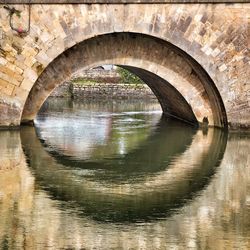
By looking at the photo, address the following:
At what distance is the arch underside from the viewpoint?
1975 cm

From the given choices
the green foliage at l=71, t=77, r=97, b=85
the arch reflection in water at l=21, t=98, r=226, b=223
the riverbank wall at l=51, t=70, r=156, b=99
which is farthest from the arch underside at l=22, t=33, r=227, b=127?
the green foliage at l=71, t=77, r=97, b=85

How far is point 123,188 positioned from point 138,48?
7433 mm

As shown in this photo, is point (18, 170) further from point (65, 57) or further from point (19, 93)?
point (65, 57)

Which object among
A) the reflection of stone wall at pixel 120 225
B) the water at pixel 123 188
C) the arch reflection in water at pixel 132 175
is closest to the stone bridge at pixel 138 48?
the water at pixel 123 188

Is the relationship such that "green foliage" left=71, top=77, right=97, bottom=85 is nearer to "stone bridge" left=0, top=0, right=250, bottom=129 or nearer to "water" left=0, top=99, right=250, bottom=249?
"water" left=0, top=99, right=250, bottom=249

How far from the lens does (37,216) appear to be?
11.1 metres

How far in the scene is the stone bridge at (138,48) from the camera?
18672mm

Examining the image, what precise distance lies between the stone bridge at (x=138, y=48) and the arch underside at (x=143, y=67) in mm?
26

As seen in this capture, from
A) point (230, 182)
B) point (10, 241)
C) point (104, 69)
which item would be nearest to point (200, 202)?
point (230, 182)

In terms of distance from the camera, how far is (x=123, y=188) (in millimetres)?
13312

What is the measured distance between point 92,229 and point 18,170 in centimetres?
438

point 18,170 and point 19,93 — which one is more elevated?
point 19,93

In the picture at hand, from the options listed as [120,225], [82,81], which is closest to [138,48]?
[120,225]

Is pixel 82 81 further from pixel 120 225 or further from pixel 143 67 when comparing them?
pixel 120 225
